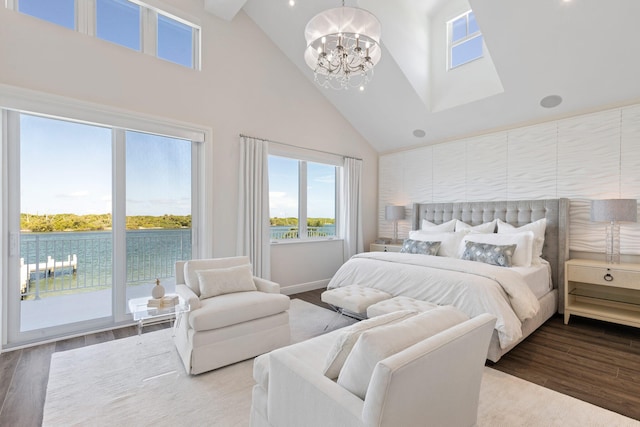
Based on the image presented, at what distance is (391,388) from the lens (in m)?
1.07

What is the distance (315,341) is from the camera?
1839mm

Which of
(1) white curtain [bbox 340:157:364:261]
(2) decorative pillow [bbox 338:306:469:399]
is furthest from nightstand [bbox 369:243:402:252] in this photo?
(2) decorative pillow [bbox 338:306:469:399]

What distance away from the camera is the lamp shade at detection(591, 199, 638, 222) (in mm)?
3465

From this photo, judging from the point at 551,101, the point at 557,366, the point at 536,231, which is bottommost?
the point at 557,366

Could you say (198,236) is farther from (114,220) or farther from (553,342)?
(553,342)

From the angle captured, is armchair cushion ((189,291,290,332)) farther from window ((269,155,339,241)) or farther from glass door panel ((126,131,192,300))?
window ((269,155,339,241))

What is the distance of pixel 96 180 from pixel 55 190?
0.38m

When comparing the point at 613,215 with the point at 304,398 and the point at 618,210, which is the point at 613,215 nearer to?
the point at 618,210

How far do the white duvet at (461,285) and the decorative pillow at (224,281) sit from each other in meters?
1.40

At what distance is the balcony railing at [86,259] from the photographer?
3256mm

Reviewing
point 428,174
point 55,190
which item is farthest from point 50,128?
point 428,174

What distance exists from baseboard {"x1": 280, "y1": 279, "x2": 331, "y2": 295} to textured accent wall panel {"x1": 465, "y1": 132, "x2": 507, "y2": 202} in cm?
291

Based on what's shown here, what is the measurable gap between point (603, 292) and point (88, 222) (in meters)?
6.36

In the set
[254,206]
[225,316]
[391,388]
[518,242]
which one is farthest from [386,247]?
[391,388]
